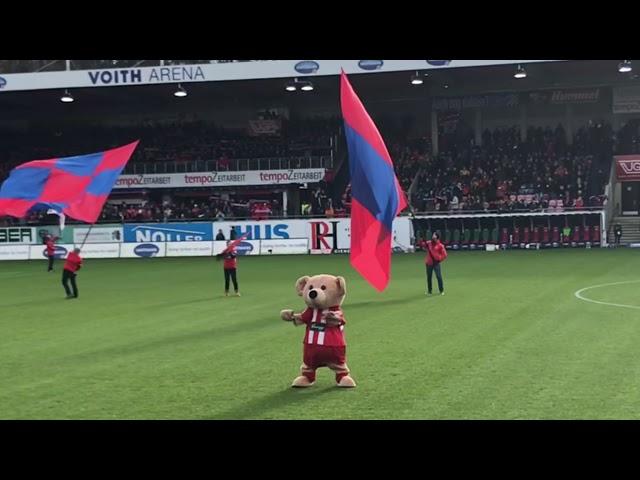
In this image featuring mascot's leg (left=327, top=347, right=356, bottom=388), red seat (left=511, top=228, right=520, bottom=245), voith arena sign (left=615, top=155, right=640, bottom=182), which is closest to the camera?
mascot's leg (left=327, top=347, right=356, bottom=388)

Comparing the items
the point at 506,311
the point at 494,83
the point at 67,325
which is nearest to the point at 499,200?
the point at 494,83

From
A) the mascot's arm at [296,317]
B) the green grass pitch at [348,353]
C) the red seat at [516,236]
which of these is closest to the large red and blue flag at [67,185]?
the green grass pitch at [348,353]

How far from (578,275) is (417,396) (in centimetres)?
1643

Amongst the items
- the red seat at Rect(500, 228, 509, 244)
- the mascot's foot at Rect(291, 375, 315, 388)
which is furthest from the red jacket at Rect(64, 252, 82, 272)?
the red seat at Rect(500, 228, 509, 244)

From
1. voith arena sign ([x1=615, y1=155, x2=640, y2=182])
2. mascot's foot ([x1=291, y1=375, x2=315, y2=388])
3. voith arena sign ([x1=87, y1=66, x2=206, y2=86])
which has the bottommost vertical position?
mascot's foot ([x1=291, y1=375, x2=315, y2=388])

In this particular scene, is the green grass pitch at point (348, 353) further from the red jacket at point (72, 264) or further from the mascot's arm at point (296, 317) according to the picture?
the red jacket at point (72, 264)

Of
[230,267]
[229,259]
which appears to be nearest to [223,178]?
[229,259]

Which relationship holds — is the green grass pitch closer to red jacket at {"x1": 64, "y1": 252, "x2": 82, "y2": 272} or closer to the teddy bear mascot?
the teddy bear mascot

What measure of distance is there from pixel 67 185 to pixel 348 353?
918 cm

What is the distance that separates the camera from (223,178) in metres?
48.6

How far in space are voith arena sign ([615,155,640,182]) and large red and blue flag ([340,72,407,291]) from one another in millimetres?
37747

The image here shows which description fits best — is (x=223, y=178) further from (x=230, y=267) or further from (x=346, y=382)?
(x=346, y=382)

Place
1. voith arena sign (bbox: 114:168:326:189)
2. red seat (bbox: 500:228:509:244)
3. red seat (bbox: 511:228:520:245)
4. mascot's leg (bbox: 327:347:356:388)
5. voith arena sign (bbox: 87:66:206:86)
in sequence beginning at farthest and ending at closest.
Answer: voith arena sign (bbox: 114:168:326:189) < voith arena sign (bbox: 87:66:206:86) < red seat (bbox: 500:228:509:244) < red seat (bbox: 511:228:520:245) < mascot's leg (bbox: 327:347:356:388)

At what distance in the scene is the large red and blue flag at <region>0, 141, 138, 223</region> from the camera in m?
17.4
